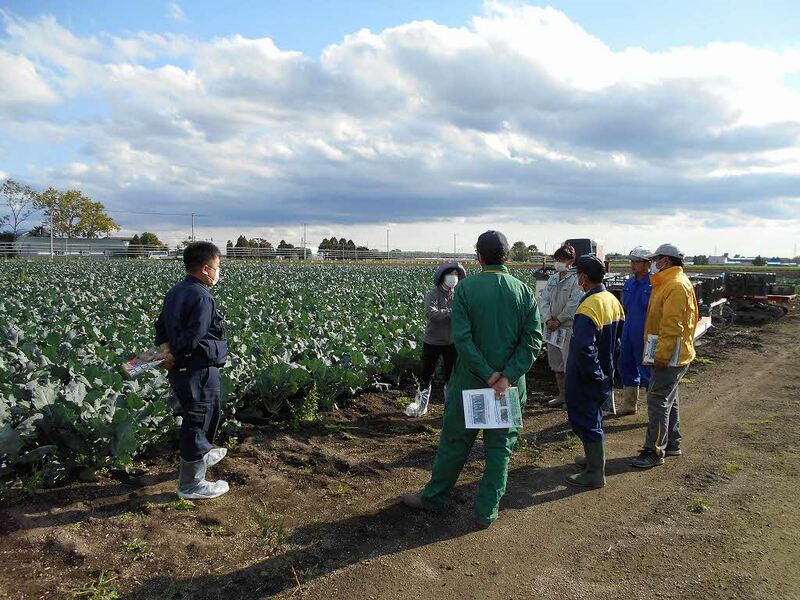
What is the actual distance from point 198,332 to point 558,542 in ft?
9.90

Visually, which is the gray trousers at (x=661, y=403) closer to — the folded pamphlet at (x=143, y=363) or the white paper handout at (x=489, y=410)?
the white paper handout at (x=489, y=410)

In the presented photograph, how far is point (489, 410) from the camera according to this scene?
3.97m

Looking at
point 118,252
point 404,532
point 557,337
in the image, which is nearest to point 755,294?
point 557,337

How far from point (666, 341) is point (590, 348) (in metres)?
1.15

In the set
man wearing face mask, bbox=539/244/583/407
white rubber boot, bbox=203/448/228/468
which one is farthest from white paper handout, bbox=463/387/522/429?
man wearing face mask, bbox=539/244/583/407

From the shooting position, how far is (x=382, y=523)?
13.8ft

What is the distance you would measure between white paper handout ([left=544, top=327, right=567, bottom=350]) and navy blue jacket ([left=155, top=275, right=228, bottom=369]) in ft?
15.6

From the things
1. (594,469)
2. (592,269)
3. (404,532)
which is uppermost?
(592,269)

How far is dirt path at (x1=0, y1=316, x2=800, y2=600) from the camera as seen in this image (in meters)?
3.40

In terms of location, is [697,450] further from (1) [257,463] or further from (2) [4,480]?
(2) [4,480]

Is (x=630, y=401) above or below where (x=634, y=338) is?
below

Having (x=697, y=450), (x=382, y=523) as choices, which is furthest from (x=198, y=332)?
(x=697, y=450)

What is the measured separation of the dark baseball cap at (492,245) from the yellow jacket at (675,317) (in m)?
2.27

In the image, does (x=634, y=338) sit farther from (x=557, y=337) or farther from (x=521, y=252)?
(x=521, y=252)
